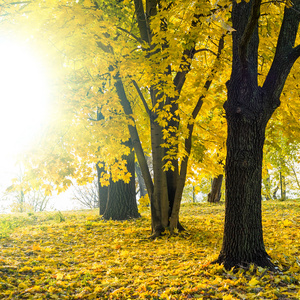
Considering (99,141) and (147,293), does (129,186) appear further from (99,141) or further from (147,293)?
(147,293)

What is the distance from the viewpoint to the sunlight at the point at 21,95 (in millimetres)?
6195

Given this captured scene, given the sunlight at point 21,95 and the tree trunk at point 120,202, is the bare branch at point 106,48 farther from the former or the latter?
the tree trunk at point 120,202

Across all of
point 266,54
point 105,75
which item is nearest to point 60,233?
point 105,75

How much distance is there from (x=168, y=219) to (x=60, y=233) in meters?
3.20

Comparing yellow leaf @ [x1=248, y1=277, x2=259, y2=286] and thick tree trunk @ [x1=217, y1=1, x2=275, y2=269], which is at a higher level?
thick tree trunk @ [x1=217, y1=1, x2=275, y2=269]

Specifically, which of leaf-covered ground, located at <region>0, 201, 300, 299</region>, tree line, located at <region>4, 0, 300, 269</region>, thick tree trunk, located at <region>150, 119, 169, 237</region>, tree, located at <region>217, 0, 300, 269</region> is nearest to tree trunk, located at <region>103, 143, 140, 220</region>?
tree line, located at <region>4, 0, 300, 269</region>

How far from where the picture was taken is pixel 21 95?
6.57m

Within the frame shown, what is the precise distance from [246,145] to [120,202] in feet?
21.7

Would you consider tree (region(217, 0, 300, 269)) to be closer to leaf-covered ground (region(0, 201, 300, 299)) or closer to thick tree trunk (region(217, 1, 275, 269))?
thick tree trunk (region(217, 1, 275, 269))

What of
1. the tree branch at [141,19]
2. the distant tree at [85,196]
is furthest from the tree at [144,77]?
the distant tree at [85,196]

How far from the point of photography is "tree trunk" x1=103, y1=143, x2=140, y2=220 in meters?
9.87

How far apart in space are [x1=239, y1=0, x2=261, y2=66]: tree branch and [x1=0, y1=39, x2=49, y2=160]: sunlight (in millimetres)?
4391

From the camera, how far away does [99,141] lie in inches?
308

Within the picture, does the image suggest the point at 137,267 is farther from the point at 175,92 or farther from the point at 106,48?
the point at 106,48
